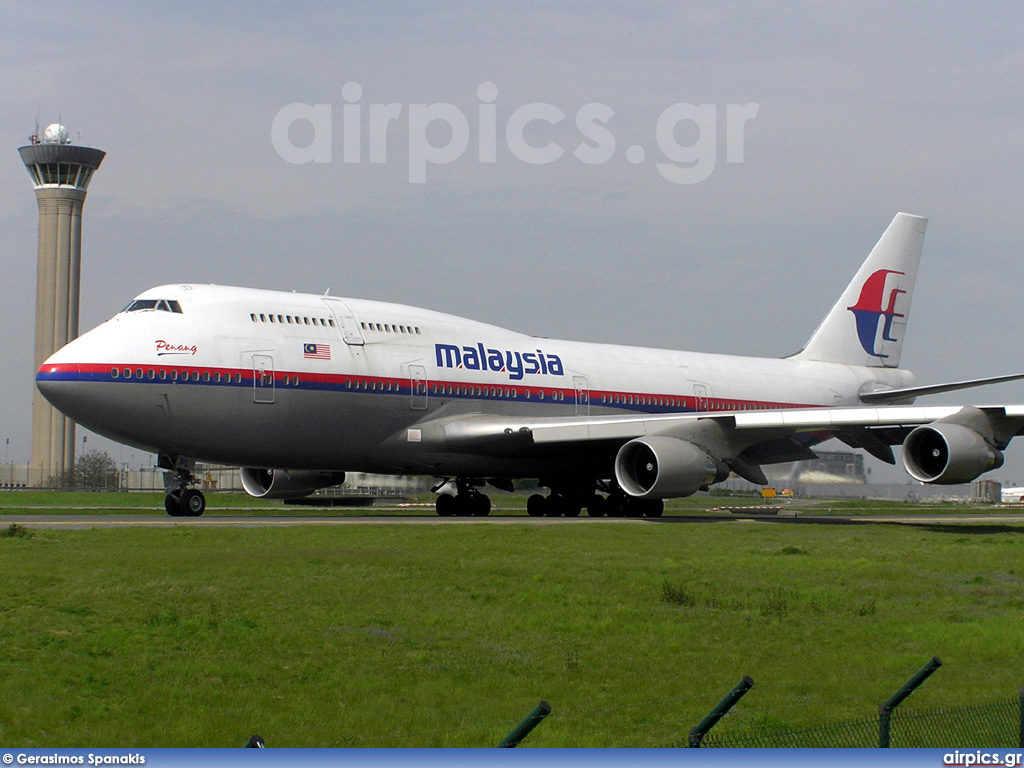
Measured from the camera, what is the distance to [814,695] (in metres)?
9.64

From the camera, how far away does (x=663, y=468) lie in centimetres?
2566

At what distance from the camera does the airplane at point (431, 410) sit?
23891mm

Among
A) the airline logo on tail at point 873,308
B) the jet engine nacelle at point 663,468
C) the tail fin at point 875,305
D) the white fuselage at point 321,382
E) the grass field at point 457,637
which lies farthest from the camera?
the airline logo on tail at point 873,308

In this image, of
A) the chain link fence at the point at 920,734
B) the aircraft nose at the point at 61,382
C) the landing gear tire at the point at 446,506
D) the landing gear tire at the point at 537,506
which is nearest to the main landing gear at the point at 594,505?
the landing gear tire at the point at 537,506

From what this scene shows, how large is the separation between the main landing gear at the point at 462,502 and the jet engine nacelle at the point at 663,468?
18.6 feet

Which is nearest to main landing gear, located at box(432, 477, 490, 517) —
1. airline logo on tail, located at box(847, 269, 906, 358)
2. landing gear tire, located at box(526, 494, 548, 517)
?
landing gear tire, located at box(526, 494, 548, 517)

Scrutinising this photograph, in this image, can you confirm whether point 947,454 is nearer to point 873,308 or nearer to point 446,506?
point 446,506

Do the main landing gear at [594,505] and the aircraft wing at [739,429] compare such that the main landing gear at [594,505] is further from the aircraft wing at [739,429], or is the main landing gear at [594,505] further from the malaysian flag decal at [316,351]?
the malaysian flag decal at [316,351]

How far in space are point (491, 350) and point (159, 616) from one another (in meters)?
18.2

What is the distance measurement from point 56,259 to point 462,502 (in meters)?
92.6

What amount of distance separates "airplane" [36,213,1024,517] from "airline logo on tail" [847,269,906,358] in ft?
18.8

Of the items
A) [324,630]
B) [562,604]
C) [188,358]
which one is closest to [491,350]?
[188,358]

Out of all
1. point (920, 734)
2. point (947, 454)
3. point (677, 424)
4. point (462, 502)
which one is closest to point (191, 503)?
point (462, 502)

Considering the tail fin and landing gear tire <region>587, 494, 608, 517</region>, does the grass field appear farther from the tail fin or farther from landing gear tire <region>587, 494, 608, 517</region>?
the tail fin
